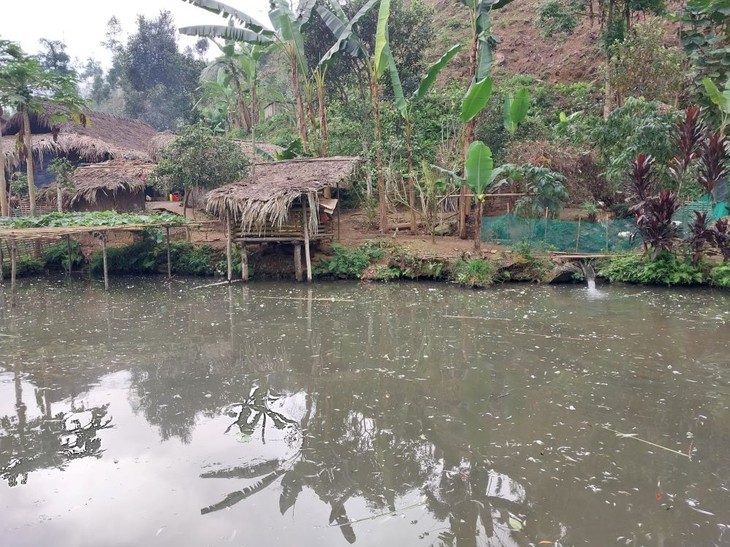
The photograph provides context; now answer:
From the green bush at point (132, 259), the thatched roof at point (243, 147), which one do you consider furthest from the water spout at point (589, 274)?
the green bush at point (132, 259)

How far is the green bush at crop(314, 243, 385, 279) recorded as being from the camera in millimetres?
13617

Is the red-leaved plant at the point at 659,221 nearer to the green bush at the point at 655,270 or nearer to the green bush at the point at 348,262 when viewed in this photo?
the green bush at the point at 655,270

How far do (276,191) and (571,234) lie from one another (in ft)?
23.2

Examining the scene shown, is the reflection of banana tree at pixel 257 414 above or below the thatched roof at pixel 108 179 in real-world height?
below

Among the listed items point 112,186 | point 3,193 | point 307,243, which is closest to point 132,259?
point 112,186

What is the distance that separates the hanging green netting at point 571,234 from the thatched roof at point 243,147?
848cm

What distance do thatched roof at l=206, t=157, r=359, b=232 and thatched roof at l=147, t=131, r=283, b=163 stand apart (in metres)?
3.83

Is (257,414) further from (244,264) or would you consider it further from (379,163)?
(379,163)

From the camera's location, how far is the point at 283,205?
12609 millimetres

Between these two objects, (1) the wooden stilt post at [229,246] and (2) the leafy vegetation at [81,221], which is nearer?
(2) the leafy vegetation at [81,221]

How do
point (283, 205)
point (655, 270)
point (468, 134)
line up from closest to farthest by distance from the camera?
point (655, 270) → point (283, 205) → point (468, 134)

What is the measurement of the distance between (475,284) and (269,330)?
5234 mm

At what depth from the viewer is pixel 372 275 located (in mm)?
13430

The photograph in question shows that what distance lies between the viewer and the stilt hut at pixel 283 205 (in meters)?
12.8
